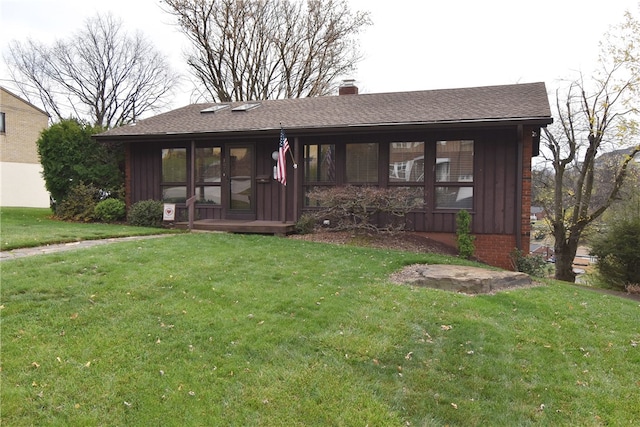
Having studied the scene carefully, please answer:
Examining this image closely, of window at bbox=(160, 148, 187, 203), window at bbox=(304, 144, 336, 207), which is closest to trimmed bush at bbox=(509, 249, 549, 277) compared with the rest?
window at bbox=(304, 144, 336, 207)

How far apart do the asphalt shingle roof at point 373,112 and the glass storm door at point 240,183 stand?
79 centimetres

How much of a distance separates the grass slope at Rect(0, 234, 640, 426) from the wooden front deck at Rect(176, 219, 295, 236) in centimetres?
425

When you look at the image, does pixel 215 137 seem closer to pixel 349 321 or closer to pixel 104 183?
pixel 104 183

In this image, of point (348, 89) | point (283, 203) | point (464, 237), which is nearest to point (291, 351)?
point (464, 237)

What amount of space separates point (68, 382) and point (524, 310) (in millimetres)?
4716

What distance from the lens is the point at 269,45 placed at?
82.9ft

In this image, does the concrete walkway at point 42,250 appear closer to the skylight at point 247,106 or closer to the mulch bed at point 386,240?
the mulch bed at point 386,240

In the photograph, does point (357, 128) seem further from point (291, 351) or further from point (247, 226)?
point (291, 351)

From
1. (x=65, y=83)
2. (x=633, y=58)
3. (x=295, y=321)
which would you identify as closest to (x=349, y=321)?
(x=295, y=321)

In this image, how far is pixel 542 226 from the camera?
2022 centimetres

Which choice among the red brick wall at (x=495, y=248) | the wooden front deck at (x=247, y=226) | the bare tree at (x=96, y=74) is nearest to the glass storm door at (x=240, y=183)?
the wooden front deck at (x=247, y=226)

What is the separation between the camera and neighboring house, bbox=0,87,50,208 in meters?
24.9

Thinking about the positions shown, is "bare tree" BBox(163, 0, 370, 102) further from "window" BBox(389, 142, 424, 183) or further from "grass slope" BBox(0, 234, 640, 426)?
"grass slope" BBox(0, 234, 640, 426)

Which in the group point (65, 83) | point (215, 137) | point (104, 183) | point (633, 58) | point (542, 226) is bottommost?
point (542, 226)
